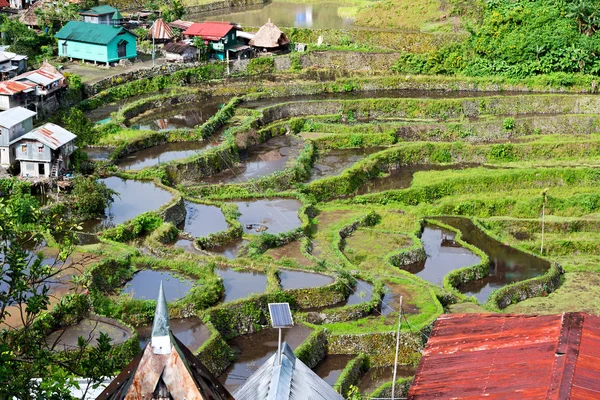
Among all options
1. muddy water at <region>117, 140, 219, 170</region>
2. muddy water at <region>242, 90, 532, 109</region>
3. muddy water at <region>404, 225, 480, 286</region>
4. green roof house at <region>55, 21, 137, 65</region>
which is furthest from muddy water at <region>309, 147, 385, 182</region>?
green roof house at <region>55, 21, 137, 65</region>

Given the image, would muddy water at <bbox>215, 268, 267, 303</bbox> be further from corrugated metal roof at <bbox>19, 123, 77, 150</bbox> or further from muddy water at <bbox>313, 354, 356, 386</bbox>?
corrugated metal roof at <bbox>19, 123, 77, 150</bbox>

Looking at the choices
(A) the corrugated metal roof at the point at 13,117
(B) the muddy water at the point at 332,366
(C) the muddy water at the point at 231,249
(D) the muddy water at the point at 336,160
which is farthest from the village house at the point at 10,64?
(B) the muddy water at the point at 332,366

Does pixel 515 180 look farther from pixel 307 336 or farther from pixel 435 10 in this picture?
pixel 435 10

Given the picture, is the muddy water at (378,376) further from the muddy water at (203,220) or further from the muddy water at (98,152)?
the muddy water at (98,152)

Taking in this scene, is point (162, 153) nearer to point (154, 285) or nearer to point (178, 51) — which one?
point (178, 51)

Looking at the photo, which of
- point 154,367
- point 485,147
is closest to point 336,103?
point 485,147
